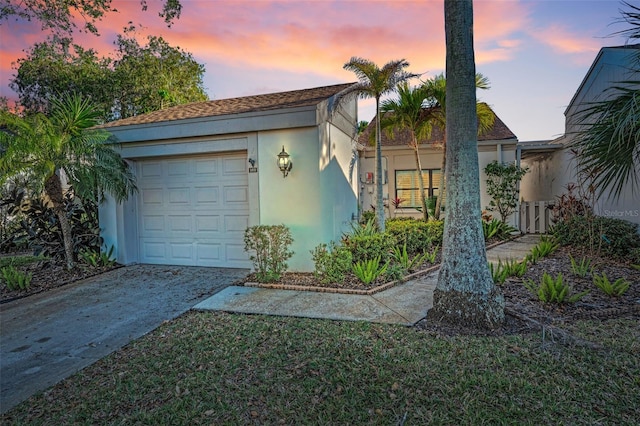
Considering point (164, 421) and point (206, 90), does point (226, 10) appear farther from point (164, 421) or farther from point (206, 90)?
point (206, 90)

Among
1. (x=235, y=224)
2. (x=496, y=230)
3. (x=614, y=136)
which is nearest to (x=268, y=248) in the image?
(x=235, y=224)

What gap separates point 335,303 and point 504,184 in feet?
29.0

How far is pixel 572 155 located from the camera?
1036 cm

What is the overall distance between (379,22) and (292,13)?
211cm

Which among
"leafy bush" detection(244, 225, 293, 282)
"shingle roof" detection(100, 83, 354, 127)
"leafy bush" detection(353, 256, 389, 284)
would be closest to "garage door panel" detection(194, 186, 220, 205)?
"shingle roof" detection(100, 83, 354, 127)

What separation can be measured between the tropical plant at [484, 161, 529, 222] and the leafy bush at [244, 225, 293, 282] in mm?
8322

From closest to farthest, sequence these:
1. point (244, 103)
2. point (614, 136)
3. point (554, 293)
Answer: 1. point (614, 136)
2. point (554, 293)
3. point (244, 103)

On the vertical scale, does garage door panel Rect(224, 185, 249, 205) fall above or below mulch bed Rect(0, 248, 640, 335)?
above

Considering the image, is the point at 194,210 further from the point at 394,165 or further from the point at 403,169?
the point at 403,169

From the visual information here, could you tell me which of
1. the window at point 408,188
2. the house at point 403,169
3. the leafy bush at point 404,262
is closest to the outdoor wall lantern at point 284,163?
the leafy bush at point 404,262

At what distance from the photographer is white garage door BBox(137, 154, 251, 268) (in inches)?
295

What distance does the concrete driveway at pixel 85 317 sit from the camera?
3.43 meters

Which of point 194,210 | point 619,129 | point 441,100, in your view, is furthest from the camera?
point 441,100

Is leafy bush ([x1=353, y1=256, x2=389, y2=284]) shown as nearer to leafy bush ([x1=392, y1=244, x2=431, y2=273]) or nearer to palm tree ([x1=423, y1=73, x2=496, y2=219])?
leafy bush ([x1=392, y1=244, x2=431, y2=273])
